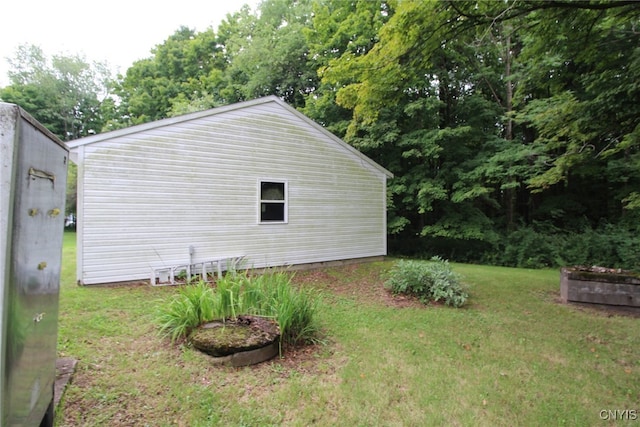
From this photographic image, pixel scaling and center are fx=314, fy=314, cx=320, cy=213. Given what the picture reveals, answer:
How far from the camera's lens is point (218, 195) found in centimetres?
786

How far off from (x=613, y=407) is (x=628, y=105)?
5476mm

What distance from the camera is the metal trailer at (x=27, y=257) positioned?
117 centimetres

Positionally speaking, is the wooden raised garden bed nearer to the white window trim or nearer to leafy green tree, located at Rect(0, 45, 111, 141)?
the white window trim

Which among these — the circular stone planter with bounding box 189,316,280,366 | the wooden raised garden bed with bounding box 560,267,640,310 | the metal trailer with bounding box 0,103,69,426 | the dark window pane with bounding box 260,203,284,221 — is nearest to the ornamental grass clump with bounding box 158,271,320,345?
the circular stone planter with bounding box 189,316,280,366

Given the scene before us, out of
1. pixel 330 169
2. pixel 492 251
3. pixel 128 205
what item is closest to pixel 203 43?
pixel 330 169

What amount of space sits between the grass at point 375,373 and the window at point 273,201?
12.7 feet

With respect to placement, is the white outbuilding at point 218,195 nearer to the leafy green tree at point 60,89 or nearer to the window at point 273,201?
the window at point 273,201

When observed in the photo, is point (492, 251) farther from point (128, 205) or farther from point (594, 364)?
point (128, 205)

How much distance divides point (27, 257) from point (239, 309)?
110 inches

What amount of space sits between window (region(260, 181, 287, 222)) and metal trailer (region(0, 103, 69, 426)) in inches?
265

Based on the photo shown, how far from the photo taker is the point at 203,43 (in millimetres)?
25438

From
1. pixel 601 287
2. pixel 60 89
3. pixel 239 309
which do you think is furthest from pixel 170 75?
pixel 601 287
